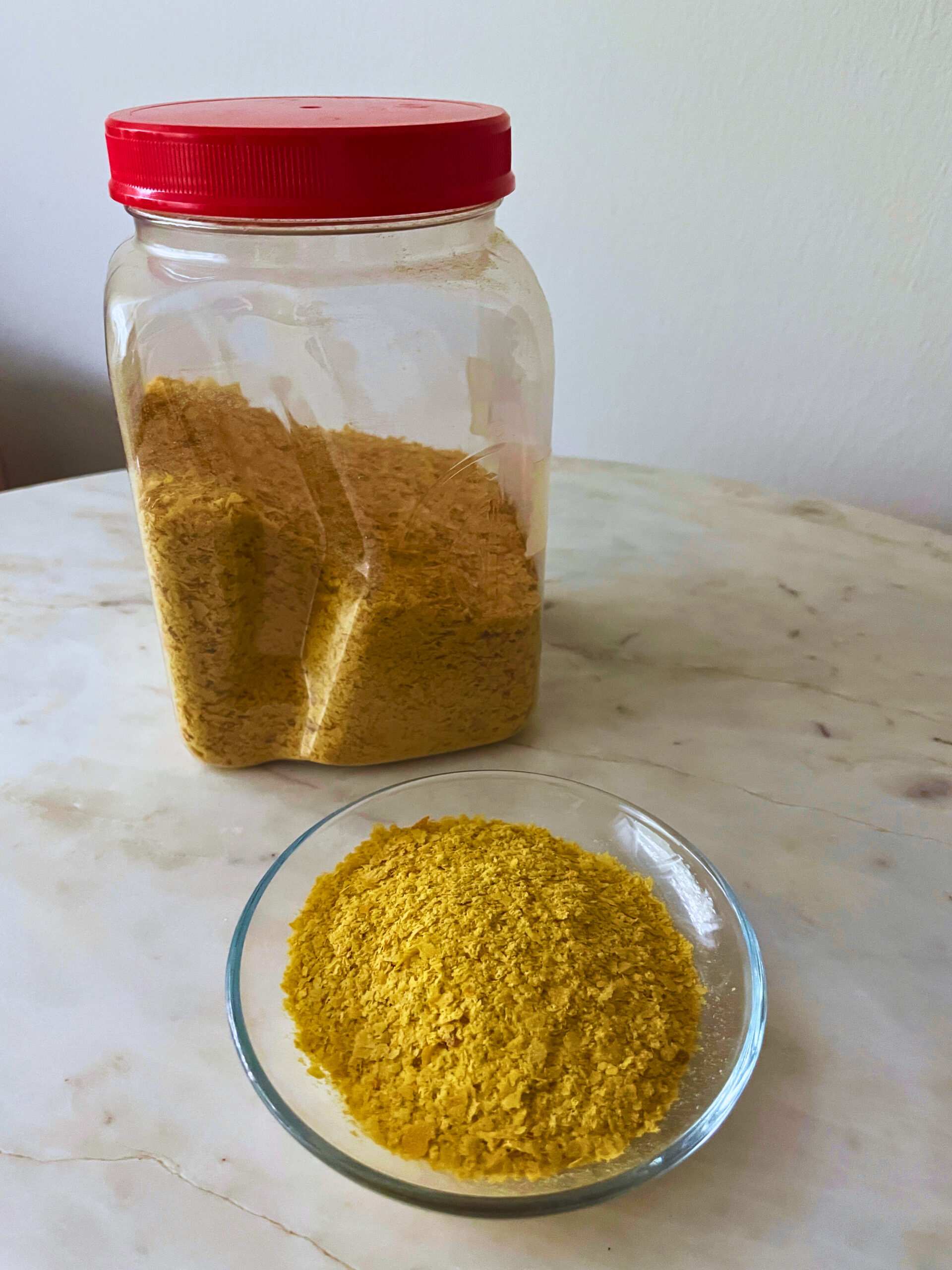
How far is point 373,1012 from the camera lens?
434mm

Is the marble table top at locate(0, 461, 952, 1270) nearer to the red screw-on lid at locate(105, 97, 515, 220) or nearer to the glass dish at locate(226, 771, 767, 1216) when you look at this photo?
the glass dish at locate(226, 771, 767, 1216)

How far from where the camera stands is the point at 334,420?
0.54 meters

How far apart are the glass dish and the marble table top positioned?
1.0 inches

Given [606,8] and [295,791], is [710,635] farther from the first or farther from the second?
[606,8]

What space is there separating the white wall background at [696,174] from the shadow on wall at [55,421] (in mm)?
331

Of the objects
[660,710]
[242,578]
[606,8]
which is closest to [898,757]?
[660,710]

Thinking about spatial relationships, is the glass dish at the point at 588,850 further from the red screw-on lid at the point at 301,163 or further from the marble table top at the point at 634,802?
the red screw-on lid at the point at 301,163

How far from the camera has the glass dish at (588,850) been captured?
0.37 m

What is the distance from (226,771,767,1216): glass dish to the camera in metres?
0.37

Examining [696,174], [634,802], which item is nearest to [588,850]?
[634,802]

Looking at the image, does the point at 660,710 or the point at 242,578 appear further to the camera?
the point at 660,710

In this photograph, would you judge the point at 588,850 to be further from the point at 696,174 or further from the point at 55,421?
the point at 55,421

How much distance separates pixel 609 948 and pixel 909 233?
0.71m

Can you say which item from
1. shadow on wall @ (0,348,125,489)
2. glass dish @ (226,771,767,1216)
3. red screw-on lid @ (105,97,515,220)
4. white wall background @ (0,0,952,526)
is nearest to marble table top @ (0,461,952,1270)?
glass dish @ (226,771,767,1216)
